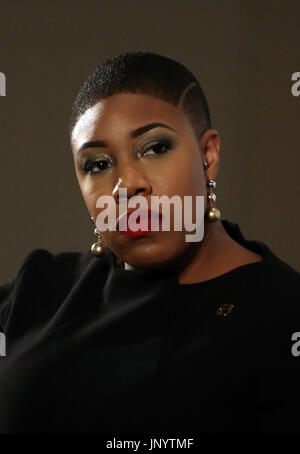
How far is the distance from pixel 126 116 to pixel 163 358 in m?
0.30

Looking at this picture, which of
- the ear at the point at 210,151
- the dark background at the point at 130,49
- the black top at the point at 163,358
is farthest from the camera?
the dark background at the point at 130,49

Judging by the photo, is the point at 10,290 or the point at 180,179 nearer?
the point at 180,179

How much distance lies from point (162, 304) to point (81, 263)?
0.25m

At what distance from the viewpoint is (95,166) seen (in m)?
→ 0.96

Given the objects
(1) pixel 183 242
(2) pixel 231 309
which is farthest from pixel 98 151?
(2) pixel 231 309

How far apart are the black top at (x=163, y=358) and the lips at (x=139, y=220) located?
0.29 ft

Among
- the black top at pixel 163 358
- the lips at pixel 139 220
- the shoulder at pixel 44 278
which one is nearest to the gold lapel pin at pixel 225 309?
the black top at pixel 163 358

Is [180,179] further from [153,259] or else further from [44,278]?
[44,278]

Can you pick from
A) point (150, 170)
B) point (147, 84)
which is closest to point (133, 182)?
point (150, 170)

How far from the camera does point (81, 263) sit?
46.3 inches

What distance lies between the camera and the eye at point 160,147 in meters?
0.92

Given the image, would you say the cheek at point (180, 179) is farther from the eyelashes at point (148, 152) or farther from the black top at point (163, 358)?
the black top at point (163, 358)

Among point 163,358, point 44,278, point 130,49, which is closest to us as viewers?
point 163,358

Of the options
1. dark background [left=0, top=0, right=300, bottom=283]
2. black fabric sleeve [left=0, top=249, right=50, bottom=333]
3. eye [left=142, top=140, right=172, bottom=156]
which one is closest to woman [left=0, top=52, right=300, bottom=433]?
eye [left=142, top=140, right=172, bottom=156]
